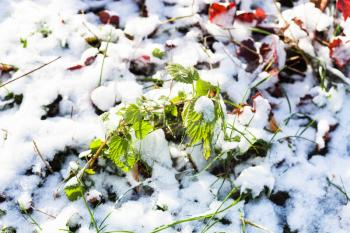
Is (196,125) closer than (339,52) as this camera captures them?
Yes

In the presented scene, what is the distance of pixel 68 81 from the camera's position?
1.52 meters

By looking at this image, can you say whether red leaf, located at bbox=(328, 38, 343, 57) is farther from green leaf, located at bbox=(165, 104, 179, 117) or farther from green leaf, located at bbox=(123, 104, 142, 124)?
green leaf, located at bbox=(123, 104, 142, 124)

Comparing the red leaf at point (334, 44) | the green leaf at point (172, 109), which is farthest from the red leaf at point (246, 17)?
the green leaf at point (172, 109)

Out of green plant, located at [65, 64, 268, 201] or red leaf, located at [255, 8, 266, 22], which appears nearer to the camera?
green plant, located at [65, 64, 268, 201]

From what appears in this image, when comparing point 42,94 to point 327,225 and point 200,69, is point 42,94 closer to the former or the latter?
point 200,69

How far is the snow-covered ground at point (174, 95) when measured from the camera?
1292mm

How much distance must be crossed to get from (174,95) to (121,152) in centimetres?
32

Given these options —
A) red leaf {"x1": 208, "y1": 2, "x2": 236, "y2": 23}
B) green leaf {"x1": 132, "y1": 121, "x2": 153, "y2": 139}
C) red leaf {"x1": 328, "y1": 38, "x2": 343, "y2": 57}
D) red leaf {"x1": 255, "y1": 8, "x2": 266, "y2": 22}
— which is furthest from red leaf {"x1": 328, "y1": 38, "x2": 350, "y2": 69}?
green leaf {"x1": 132, "y1": 121, "x2": 153, "y2": 139}

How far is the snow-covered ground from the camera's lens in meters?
1.29

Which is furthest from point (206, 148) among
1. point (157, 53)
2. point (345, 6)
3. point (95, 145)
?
point (345, 6)

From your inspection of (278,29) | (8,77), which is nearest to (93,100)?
(8,77)

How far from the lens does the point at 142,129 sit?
124 centimetres

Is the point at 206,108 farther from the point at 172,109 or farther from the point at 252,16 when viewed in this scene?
the point at 252,16

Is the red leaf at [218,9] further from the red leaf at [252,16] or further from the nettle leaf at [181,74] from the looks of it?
the nettle leaf at [181,74]
